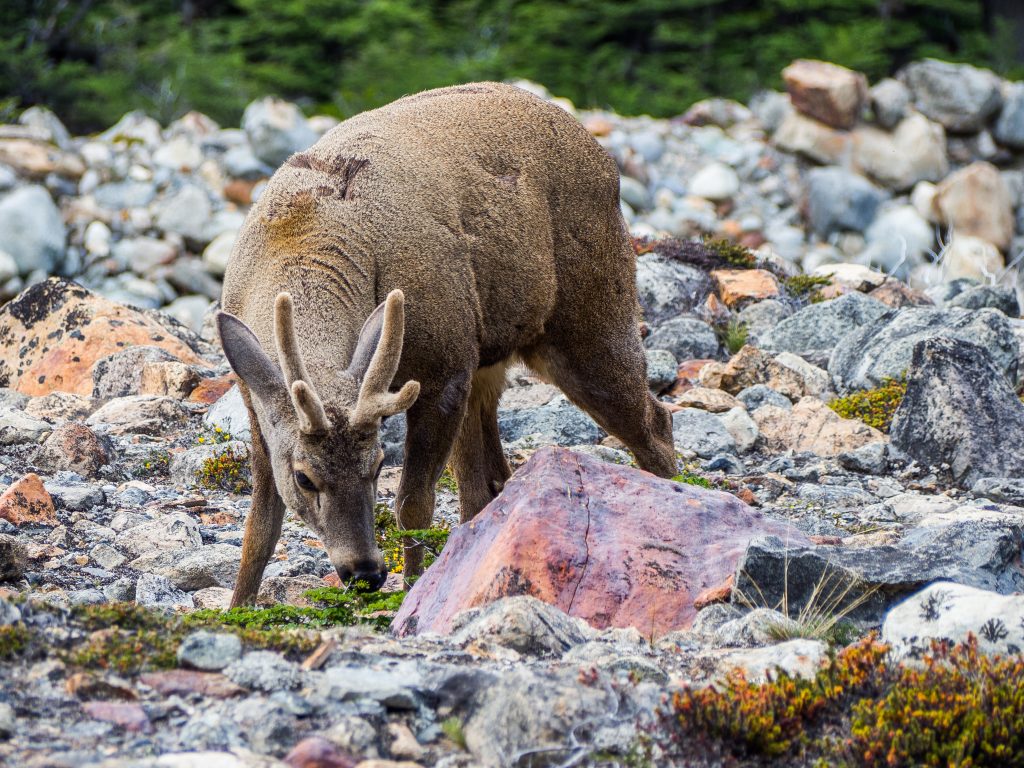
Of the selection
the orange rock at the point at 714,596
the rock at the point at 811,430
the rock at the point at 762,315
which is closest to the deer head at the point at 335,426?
the orange rock at the point at 714,596

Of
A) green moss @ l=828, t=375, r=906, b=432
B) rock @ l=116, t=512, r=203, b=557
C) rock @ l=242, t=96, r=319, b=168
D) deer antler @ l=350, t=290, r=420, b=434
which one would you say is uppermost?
deer antler @ l=350, t=290, r=420, b=434

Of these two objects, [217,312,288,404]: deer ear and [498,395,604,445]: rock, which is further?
[498,395,604,445]: rock

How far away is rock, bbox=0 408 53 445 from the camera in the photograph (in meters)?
9.35

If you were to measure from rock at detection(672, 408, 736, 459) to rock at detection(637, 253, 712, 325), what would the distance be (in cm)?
287

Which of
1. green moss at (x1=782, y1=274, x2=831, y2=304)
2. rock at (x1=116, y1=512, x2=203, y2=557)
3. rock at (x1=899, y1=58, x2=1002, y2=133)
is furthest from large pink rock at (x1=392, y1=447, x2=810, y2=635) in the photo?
rock at (x1=899, y1=58, x2=1002, y2=133)

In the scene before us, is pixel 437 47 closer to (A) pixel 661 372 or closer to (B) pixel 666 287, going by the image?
(B) pixel 666 287

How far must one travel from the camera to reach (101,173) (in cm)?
2309

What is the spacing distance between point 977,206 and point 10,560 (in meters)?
21.0

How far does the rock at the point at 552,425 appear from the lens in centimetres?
1009

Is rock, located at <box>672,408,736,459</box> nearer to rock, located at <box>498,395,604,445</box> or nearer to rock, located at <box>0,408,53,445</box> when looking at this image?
rock, located at <box>498,395,604,445</box>

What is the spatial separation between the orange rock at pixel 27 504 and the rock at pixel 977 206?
19.4m

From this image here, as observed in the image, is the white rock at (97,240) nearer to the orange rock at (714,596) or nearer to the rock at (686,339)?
the rock at (686,339)

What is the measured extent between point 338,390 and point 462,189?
1693 mm

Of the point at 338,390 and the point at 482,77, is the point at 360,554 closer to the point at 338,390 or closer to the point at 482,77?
the point at 338,390
